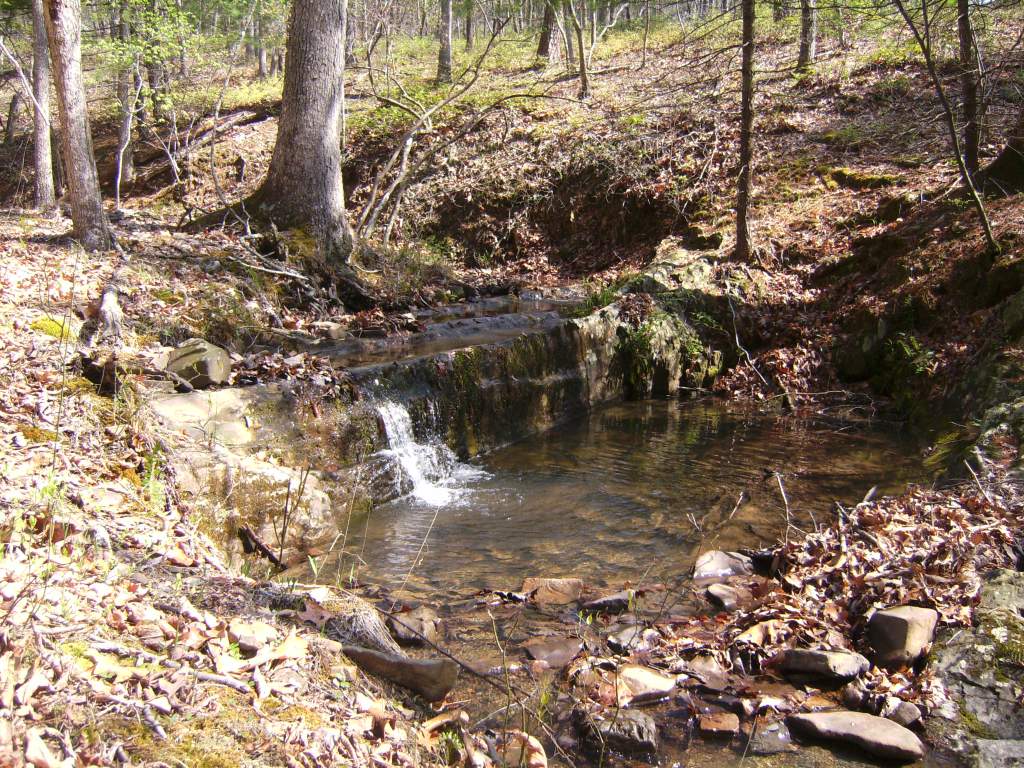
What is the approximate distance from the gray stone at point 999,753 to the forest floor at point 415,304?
0.33 meters

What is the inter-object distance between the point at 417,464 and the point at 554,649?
143 inches

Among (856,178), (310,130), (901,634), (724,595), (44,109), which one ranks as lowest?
(724,595)

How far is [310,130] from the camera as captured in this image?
10.1 m

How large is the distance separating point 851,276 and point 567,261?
5948mm

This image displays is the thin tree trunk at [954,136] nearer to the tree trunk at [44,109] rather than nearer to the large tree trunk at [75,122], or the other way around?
the large tree trunk at [75,122]

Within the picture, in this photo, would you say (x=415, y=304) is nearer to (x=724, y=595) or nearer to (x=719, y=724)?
(x=724, y=595)

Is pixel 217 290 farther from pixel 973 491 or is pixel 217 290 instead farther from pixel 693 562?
pixel 973 491

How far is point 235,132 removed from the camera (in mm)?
19531

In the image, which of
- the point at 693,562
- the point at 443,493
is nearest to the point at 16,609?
the point at 693,562

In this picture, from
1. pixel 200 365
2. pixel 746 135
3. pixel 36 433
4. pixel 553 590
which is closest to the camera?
pixel 36 433

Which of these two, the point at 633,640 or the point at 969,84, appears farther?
the point at 969,84

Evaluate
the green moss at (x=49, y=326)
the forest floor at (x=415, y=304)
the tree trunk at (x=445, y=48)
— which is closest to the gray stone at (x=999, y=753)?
the forest floor at (x=415, y=304)

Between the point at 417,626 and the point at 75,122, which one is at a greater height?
the point at 75,122

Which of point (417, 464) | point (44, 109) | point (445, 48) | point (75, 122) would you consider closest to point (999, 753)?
point (417, 464)
